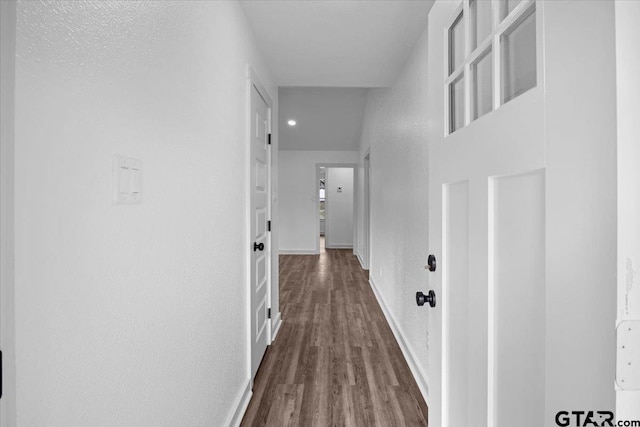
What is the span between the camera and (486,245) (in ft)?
2.77

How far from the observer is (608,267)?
0.51m

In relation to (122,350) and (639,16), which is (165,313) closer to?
(122,350)

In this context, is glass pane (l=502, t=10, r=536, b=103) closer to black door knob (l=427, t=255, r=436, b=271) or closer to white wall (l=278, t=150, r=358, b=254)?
black door knob (l=427, t=255, r=436, b=271)

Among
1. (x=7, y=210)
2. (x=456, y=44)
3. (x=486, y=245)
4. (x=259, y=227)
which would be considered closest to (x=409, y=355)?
(x=259, y=227)

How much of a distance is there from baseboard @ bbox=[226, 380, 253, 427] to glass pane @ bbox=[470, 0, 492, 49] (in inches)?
74.3

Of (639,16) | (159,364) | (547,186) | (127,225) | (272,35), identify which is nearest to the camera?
(639,16)

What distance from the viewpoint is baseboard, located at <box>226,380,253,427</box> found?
1.84 meters

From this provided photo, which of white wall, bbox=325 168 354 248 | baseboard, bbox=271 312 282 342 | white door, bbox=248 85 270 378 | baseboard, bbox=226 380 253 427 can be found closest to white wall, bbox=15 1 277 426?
baseboard, bbox=226 380 253 427

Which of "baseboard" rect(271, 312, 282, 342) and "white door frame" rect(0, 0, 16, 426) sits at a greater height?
"white door frame" rect(0, 0, 16, 426)

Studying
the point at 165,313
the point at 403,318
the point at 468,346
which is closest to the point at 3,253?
the point at 165,313

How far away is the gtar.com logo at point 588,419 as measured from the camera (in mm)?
489

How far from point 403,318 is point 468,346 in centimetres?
208

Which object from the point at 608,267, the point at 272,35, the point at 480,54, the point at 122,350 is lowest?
the point at 122,350

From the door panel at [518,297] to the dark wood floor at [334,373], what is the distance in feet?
4.54
